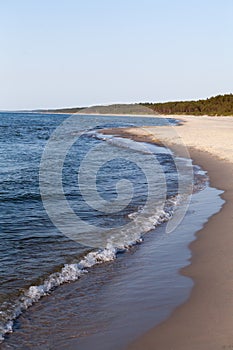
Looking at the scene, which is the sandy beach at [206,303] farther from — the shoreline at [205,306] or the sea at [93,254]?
the sea at [93,254]

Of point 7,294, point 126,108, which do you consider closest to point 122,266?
point 7,294

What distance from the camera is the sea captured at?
5.52 metres

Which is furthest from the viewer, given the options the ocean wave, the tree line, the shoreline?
the tree line

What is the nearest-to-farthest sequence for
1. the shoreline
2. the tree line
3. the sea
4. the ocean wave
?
the shoreline → the sea → the ocean wave → the tree line

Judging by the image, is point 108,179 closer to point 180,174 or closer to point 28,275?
point 180,174

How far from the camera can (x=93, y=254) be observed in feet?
27.4

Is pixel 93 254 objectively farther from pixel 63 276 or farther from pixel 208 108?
pixel 208 108

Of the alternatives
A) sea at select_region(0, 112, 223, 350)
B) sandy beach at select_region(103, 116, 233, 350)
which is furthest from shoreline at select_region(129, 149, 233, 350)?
sea at select_region(0, 112, 223, 350)

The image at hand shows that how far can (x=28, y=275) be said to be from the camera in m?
7.25

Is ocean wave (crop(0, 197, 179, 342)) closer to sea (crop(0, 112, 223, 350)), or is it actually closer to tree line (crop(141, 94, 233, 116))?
sea (crop(0, 112, 223, 350))

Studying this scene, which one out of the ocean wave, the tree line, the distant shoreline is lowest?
the ocean wave

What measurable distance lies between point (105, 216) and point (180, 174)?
25.5ft

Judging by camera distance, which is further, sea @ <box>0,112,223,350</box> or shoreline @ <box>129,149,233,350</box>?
sea @ <box>0,112,223,350</box>

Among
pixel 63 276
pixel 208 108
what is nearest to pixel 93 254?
pixel 63 276
